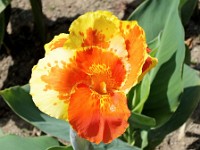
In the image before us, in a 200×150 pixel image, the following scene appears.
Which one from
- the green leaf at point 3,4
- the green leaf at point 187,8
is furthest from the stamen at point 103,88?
the green leaf at point 3,4

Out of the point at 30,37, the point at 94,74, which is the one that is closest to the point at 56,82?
the point at 94,74

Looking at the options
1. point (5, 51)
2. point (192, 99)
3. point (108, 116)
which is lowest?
point (5, 51)

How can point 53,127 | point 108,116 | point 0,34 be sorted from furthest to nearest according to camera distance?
1. point 0,34
2. point 53,127
3. point 108,116

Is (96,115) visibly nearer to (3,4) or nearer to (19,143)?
(19,143)

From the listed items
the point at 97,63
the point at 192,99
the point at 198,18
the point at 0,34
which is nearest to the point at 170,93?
the point at 192,99

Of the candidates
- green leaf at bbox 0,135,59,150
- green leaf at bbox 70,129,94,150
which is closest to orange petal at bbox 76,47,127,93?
green leaf at bbox 70,129,94,150

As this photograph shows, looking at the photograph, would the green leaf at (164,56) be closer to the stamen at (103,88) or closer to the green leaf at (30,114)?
the green leaf at (30,114)

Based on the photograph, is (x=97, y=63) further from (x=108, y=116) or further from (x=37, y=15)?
(x=37, y=15)

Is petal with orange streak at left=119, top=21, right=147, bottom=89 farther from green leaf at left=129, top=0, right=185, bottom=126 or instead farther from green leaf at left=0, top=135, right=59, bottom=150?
green leaf at left=0, top=135, right=59, bottom=150
